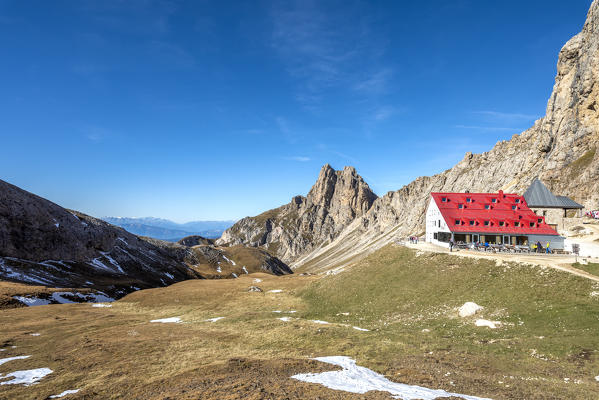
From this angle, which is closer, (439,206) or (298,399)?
(298,399)

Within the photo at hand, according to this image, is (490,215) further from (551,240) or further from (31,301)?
(31,301)

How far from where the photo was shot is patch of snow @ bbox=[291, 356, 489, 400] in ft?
51.5

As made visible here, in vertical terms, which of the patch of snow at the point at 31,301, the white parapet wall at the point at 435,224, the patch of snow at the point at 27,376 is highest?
the white parapet wall at the point at 435,224

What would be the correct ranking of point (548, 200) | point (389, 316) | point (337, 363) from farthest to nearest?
point (548, 200), point (389, 316), point (337, 363)

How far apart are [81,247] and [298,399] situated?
125 metres

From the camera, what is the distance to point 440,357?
72.2 ft

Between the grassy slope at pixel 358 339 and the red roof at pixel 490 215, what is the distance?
14.5m

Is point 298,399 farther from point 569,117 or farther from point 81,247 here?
point 569,117

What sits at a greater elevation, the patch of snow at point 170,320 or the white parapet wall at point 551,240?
the white parapet wall at point 551,240

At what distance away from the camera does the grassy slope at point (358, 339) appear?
18.2 metres

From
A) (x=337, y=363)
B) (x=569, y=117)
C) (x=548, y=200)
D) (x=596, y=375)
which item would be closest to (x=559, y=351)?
(x=596, y=375)

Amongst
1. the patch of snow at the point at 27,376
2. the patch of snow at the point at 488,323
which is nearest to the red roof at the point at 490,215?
the patch of snow at the point at 488,323

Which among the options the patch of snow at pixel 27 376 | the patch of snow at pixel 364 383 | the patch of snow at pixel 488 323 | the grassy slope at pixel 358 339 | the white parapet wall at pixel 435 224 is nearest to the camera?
the patch of snow at pixel 364 383

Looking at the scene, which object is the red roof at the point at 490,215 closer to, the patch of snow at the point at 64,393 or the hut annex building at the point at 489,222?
the hut annex building at the point at 489,222
